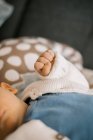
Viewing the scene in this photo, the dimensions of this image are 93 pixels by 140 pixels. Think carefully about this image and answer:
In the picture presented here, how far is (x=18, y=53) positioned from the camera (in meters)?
1.33

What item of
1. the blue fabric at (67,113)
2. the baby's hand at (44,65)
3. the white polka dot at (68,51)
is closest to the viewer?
the blue fabric at (67,113)

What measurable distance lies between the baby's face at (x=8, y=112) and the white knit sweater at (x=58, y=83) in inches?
3.6

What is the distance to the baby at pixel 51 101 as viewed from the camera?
917 mm

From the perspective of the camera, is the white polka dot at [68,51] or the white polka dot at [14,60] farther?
the white polka dot at [68,51]

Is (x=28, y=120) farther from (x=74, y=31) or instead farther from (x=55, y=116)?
(x=74, y=31)

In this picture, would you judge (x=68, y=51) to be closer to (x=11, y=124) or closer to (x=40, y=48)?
(x=40, y=48)

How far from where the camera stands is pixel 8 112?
37.6 inches

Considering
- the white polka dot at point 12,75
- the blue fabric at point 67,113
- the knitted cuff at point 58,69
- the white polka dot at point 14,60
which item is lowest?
the white polka dot at point 12,75

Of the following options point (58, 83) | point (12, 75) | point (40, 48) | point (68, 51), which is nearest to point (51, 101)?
point (58, 83)

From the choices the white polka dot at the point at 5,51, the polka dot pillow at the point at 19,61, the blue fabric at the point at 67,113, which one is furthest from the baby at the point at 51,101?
the white polka dot at the point at 5,51

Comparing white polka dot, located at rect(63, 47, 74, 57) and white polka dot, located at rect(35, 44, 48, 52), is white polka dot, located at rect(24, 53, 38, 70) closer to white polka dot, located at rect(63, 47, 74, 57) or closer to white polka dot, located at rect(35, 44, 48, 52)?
white polka dot, located at rect(35, 44, 48, 52)

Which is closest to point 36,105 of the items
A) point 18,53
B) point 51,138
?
point 51,138

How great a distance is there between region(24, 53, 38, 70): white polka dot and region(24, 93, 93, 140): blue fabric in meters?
0.27

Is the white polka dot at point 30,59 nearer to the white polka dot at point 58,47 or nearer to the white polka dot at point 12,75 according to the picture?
the white polka dot at point 12,75
